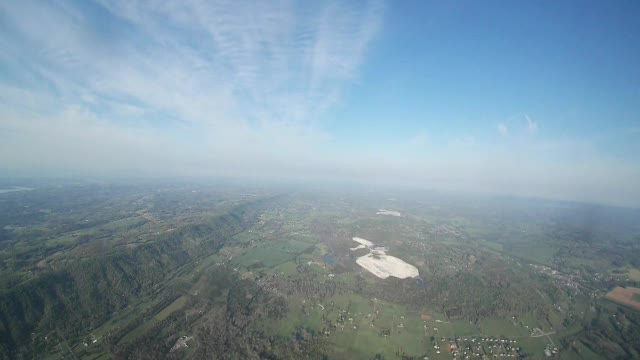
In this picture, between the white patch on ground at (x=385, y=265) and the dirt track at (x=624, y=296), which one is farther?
the white patch on ground at (x=385, y=265)

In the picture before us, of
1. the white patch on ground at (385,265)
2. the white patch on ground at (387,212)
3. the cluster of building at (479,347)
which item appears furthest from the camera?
the white patch on ground at (387,212)

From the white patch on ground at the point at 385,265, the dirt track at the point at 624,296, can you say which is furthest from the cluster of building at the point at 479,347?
the dirt track at the point at 624,296

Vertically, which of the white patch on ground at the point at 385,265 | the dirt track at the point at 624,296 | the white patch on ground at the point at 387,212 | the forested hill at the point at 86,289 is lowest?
the forested hill at the point at 86,289

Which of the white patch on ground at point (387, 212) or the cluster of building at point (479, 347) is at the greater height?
the white patch on ground at point (387, 212)

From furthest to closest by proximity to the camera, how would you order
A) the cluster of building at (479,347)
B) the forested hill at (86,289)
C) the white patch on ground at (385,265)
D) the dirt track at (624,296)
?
the white patch on ground at (385,265)
the dirt track at (624,296)
the forested hill at (86,289)
the cluster of building at (479,347)

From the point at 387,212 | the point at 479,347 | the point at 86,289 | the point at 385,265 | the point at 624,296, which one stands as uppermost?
the point at 387,212

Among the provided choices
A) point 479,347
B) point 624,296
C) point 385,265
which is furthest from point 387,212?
point 479,347

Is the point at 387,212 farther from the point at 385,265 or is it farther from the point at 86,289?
the point at 86,289

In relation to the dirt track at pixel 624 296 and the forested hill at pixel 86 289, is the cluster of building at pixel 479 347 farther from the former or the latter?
the forested hill at pixel 86 289

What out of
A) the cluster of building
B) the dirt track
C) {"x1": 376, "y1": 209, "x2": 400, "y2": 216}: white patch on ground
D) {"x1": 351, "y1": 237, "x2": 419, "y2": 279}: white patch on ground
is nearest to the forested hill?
{"x1": 351, "y1": 237, "x2": 419, "y2": 279}: white patch on ground
